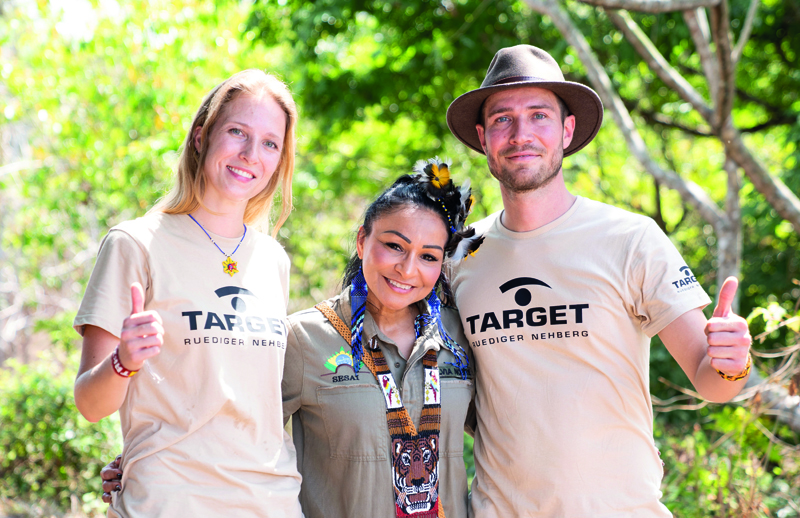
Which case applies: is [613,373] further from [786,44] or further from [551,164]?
[786,44]

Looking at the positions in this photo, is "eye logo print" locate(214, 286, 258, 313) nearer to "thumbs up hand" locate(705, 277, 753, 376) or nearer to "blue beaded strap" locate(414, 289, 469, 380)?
"blue beaded strap" locate(414, 289, 469, 380)

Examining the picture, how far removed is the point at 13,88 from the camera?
27.6 ft

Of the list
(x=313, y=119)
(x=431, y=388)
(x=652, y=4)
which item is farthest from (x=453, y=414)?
(x=313, y=119)

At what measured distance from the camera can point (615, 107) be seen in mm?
6219

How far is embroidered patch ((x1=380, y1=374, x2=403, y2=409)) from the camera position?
2.71 metres

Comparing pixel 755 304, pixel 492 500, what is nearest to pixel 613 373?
pixel 492 500

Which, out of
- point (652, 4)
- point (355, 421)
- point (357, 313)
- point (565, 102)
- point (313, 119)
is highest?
point (313, 119)

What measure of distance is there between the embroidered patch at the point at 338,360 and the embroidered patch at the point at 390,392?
15cm

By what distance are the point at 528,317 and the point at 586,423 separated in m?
0.47

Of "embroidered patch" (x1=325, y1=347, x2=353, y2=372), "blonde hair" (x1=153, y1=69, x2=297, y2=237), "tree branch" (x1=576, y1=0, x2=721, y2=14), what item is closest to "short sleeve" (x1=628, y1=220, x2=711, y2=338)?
"embroidered patch" (x1=325, y1=347, x2=353, y2=372)

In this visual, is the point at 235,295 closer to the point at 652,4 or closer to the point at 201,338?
the point at 201,338

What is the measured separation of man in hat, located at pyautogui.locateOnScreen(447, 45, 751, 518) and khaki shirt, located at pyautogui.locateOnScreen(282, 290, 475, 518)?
17 cm

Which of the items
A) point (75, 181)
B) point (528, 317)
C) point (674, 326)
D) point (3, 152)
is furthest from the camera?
point (3, 152)

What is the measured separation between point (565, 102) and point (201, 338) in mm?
1943
